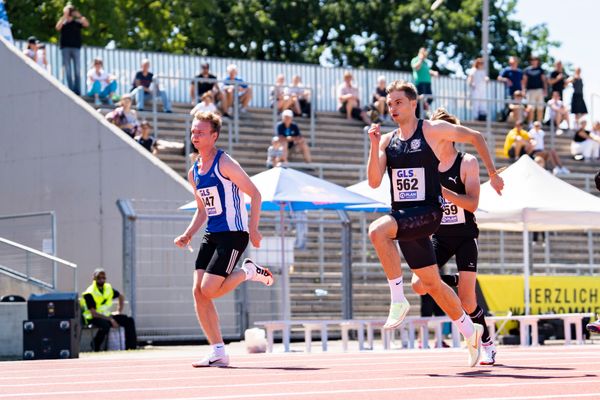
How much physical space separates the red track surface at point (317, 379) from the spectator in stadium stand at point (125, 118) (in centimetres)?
1318

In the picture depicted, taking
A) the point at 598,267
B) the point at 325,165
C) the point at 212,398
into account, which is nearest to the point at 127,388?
the point at 212,398

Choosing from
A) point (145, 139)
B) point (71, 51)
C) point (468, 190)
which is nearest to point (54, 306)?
point (468, 190)

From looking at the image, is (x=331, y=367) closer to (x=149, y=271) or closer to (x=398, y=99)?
(x=398, y=99)

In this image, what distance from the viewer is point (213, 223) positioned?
43.6 ft

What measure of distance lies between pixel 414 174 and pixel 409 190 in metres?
0.13

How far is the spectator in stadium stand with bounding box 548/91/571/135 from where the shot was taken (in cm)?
3679

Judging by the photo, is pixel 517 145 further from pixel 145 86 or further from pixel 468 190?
pixel 468 190

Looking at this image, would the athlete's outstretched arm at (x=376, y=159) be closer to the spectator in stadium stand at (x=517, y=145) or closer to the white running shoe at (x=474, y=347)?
the white running shoe at (x=474, y=347)

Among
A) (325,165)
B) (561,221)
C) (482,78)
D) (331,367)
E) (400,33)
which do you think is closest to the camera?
(331,367)

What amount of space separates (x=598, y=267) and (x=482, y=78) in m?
8.21

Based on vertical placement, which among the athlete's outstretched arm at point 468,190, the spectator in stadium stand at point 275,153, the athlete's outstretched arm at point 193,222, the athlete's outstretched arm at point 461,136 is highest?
the spectator in stadium stand at point 275,153

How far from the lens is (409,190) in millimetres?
12086

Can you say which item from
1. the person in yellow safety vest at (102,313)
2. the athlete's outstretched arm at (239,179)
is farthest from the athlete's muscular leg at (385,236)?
the person in yellow safety vest at (102,313)

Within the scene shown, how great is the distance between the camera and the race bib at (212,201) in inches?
522
